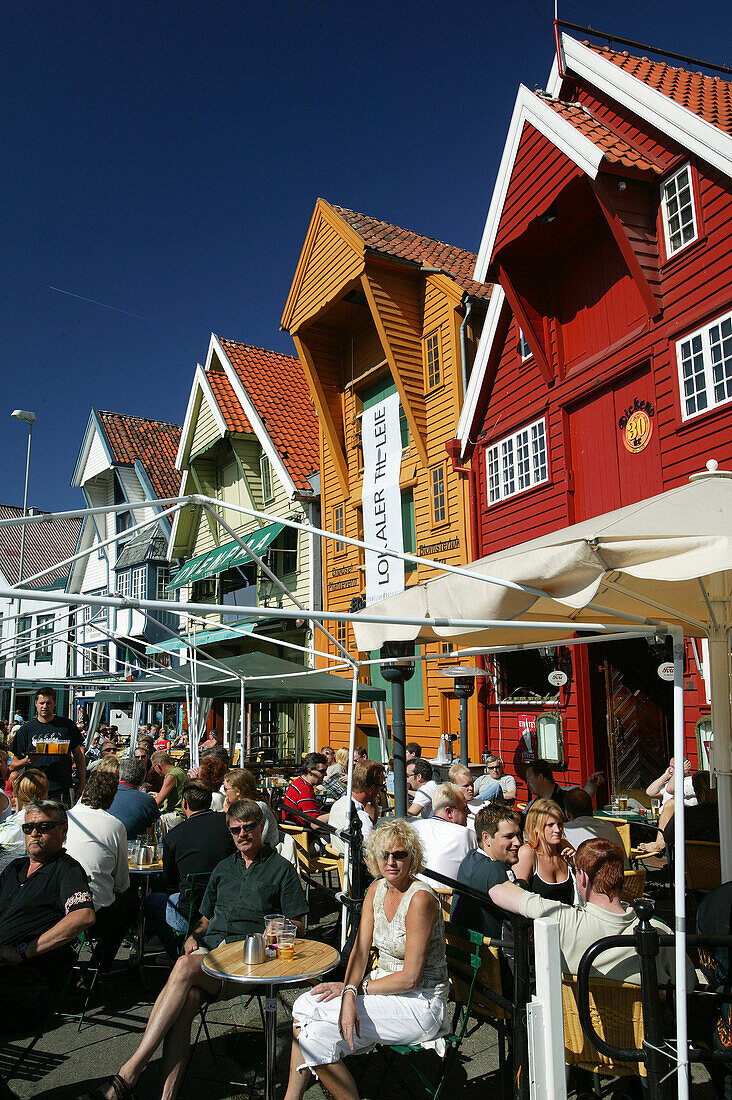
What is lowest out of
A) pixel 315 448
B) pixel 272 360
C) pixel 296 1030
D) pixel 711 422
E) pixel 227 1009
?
pixel 227 1009

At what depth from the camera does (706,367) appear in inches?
400

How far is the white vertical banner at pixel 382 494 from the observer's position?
17125 mm

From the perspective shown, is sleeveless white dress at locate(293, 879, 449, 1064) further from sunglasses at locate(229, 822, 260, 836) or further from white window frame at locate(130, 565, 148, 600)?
white window frame at locate(130, 565, 148, 600)

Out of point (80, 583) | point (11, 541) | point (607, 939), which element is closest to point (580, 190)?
point (607, 939)

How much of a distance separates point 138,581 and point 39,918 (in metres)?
28.4

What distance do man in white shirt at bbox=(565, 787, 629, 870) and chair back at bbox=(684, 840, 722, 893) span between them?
0.58 metres

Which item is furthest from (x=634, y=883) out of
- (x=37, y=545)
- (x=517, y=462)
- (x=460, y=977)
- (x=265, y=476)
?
(x=37, y=545)

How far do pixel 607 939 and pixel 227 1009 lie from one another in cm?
339

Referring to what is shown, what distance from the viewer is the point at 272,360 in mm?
25656

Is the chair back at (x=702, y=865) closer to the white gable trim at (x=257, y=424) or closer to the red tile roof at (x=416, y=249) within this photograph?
the red tile roof at (x=416, y=249)

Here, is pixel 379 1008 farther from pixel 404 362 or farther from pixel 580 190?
pixel 404 362

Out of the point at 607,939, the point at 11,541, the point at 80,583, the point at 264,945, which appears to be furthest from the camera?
the point at 11,541

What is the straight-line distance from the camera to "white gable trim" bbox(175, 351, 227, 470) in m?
23.8

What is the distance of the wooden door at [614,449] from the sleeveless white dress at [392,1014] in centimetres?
835
